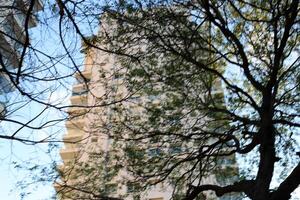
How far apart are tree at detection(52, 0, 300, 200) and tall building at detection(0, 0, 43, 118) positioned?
2.47 metres

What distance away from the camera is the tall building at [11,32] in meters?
4.42

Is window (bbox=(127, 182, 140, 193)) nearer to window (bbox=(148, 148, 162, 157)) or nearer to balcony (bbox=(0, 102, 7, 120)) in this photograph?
window (bbox=(148, 148, 162, 157))

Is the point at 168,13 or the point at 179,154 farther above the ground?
the point at 168,13

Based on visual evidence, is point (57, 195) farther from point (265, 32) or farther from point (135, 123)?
point (265, 32)

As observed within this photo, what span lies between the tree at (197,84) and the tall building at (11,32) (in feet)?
8.11

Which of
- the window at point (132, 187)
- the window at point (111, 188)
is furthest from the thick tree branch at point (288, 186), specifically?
the window at point (111, 188)

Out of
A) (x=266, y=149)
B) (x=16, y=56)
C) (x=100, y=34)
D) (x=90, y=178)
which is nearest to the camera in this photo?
(x=16, y=56)

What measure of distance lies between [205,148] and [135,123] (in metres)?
1.46

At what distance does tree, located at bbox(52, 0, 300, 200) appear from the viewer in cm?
750

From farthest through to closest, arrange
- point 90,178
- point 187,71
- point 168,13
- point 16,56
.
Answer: point 90,178, point 187,71, point 168,13, point 16,56

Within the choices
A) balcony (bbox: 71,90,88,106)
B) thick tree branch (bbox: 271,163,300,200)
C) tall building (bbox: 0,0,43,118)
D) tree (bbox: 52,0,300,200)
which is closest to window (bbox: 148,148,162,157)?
tree (bbox: 52,0,300,200)

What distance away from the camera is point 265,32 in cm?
834

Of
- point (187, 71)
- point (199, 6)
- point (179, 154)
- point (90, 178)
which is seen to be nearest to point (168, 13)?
point (199, 6)

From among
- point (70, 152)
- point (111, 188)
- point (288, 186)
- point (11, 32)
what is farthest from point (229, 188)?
point (11, 32)
